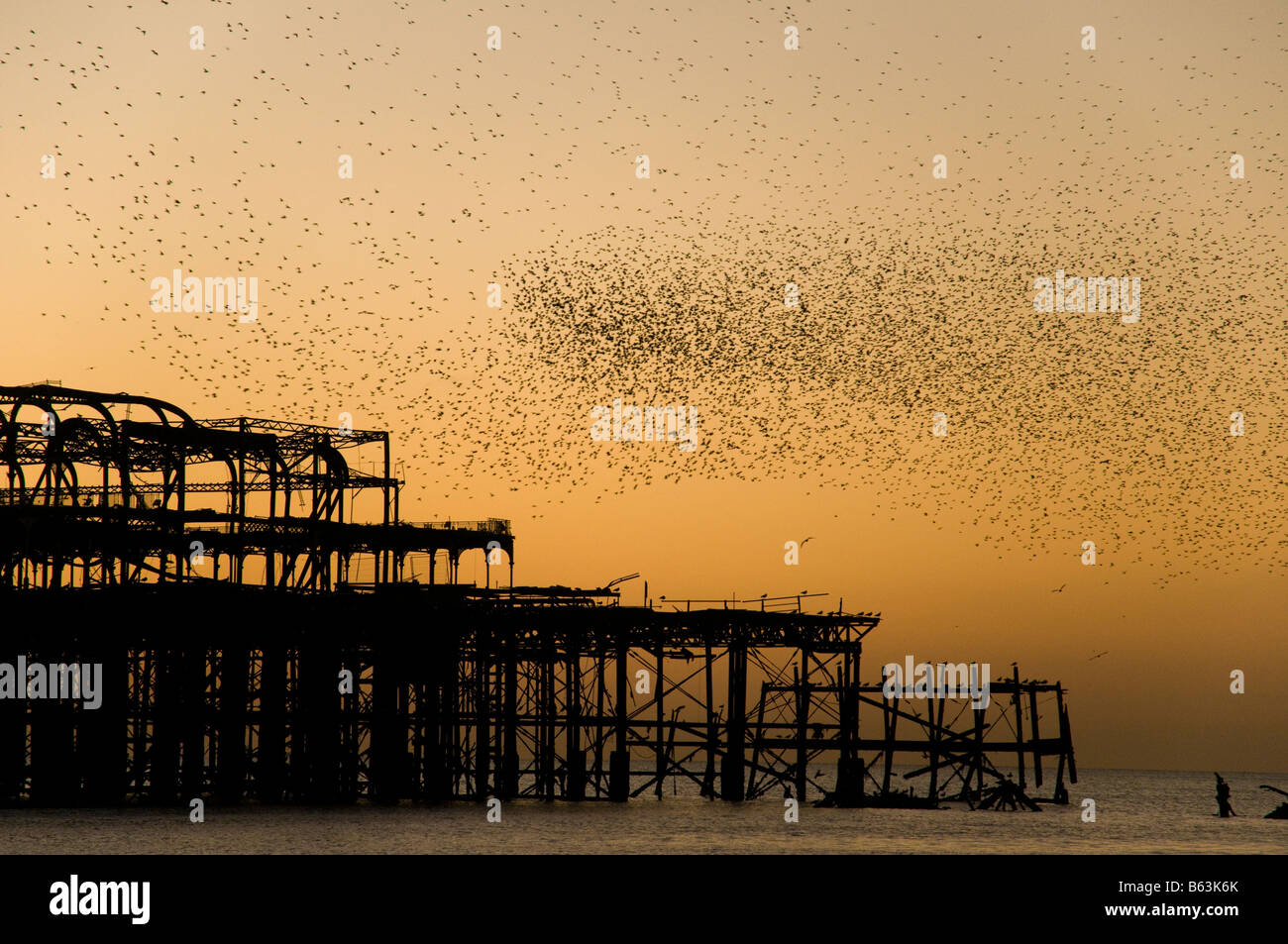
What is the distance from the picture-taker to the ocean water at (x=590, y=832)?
4153 centimetres

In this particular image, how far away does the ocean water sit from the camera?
136 ft

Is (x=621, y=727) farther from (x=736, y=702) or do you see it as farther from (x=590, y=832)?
(x=590, y=832)

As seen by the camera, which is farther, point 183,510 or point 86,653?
point 183,510

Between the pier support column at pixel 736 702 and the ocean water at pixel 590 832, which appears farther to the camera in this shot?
the pier support column at pixel 736 702

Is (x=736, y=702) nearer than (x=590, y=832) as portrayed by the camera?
No

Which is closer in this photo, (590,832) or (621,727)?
(590,832)

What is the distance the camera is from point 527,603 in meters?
59.6

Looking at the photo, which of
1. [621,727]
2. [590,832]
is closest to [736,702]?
[621,727]

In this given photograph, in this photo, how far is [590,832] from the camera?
48.6 meters

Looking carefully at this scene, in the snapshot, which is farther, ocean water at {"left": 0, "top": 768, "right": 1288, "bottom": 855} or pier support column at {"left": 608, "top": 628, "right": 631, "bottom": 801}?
A: pier support column at {"left": 608, "top": 628, "right": 631, "bottom": 801}
